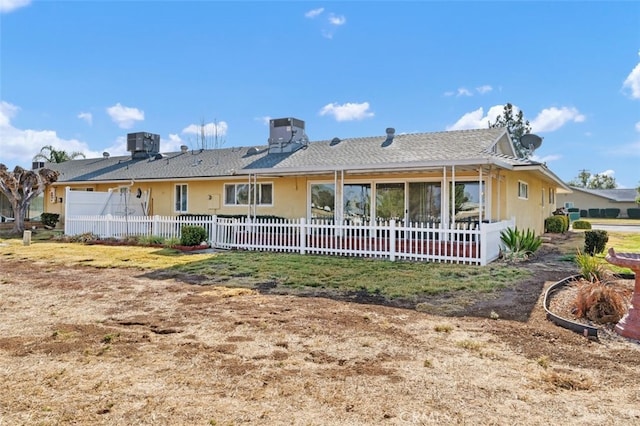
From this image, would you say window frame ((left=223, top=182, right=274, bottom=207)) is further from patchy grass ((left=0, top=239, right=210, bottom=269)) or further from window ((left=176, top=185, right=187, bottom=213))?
patchy grass ((left=0, top=239, right=210, bottom=269))

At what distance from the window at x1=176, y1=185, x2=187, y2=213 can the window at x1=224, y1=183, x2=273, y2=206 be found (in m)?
2.61

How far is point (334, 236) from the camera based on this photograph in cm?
1314

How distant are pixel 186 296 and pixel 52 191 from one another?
72.0ft

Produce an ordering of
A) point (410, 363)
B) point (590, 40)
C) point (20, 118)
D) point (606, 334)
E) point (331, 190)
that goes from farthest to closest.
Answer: point (20, 118) → point (331, 190) → point (590, 40) → point (606, 334) → point (410, 363)

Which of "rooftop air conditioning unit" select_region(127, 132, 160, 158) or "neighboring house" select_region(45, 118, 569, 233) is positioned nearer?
"neighboring house" select_region(45, 118, 569, 233)

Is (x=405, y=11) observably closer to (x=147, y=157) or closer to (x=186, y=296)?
(x=186, y=296)

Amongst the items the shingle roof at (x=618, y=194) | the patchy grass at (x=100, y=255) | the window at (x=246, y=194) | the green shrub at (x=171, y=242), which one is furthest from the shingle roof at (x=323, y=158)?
the shingle roof at (x=618, y=194)

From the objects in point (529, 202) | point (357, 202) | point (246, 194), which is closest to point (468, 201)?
point (357, 202)

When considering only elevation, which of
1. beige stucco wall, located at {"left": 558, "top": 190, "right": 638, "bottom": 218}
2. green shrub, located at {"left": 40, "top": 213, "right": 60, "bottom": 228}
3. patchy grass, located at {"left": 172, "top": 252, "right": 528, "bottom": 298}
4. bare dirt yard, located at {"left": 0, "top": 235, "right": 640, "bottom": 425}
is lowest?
bare dirt yard, located at {"left": 0, "top": 235, "right": 640, "bottom": 425}

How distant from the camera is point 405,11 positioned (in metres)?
14.6


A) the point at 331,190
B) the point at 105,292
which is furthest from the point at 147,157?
the point at 105,292

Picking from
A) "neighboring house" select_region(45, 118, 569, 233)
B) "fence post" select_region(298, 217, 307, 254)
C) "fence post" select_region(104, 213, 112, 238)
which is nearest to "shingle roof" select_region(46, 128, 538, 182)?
"neighboring house" select_region(45, 118, 569, 233)

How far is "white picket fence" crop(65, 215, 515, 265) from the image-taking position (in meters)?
10.5

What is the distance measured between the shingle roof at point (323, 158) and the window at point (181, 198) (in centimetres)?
80
